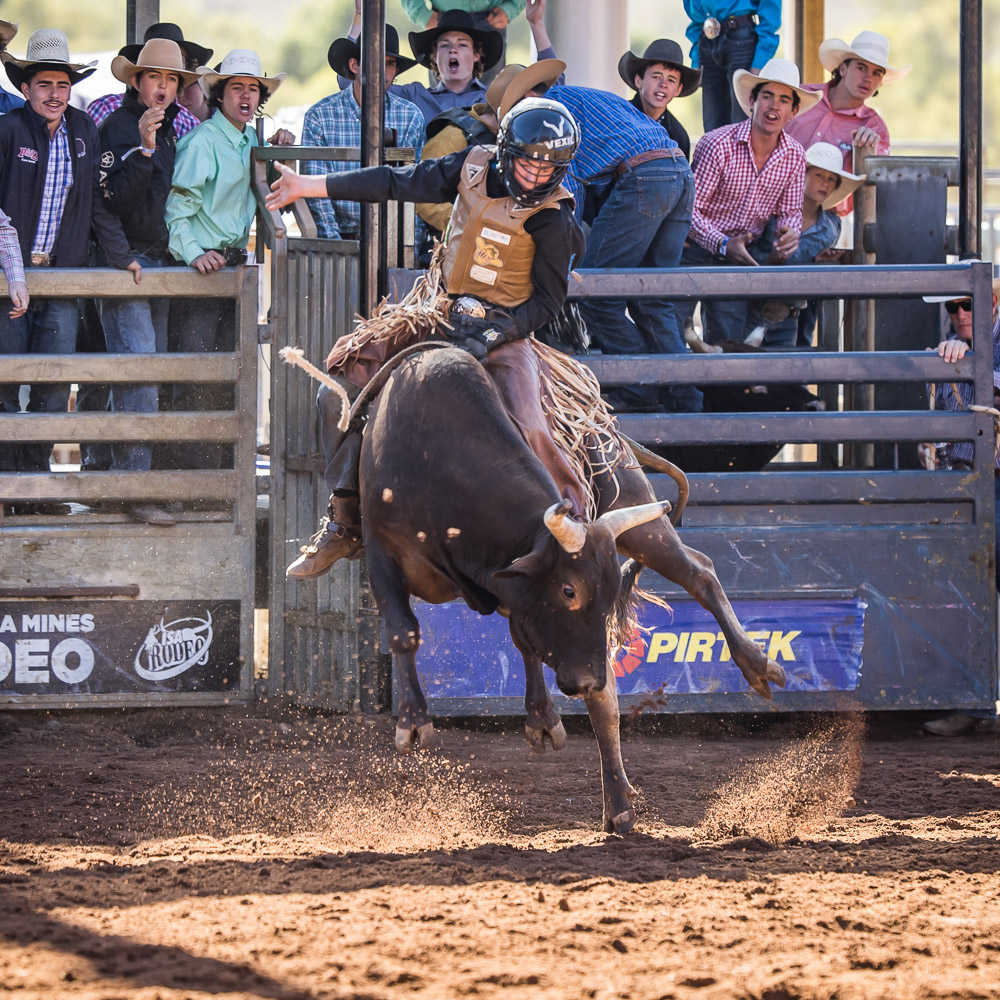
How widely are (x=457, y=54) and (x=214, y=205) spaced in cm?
191

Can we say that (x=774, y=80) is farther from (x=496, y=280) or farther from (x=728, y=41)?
(x=496, y=280)

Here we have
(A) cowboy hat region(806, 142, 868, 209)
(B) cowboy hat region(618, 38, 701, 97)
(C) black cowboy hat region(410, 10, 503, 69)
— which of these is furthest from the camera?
(C) black cowboy hat region(410, 10, 503, 69)

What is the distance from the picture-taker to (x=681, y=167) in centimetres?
759

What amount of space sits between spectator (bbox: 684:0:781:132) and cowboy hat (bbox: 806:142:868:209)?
29.7 inches

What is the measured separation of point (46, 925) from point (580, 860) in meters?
1.83

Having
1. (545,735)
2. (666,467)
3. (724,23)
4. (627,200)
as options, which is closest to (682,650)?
(666,467)

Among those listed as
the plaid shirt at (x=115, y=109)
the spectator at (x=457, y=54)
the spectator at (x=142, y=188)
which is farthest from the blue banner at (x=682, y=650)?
Answer: the spectator at (x=457, y=54)

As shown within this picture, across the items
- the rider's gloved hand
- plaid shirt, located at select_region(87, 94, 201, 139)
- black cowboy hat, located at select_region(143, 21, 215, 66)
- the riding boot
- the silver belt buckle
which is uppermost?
black cowboy hat, located at select_region(143, 21, 215, 66)

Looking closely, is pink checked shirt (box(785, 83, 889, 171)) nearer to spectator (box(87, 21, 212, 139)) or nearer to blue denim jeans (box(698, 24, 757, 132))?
blue denim jeans (box(698, 24, 757, 132))

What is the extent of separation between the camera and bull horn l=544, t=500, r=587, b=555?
4.47 meters

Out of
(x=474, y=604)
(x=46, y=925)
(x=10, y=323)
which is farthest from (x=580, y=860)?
(x=10, y=323)

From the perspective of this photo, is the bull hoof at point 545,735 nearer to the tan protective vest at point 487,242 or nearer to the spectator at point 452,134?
the tan protective vest at point 487,242

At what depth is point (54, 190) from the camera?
753 centimetres

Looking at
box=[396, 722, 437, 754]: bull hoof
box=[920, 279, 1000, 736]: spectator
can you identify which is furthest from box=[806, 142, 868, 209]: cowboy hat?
box=[396, 722, 437, 754]: bull hoof
